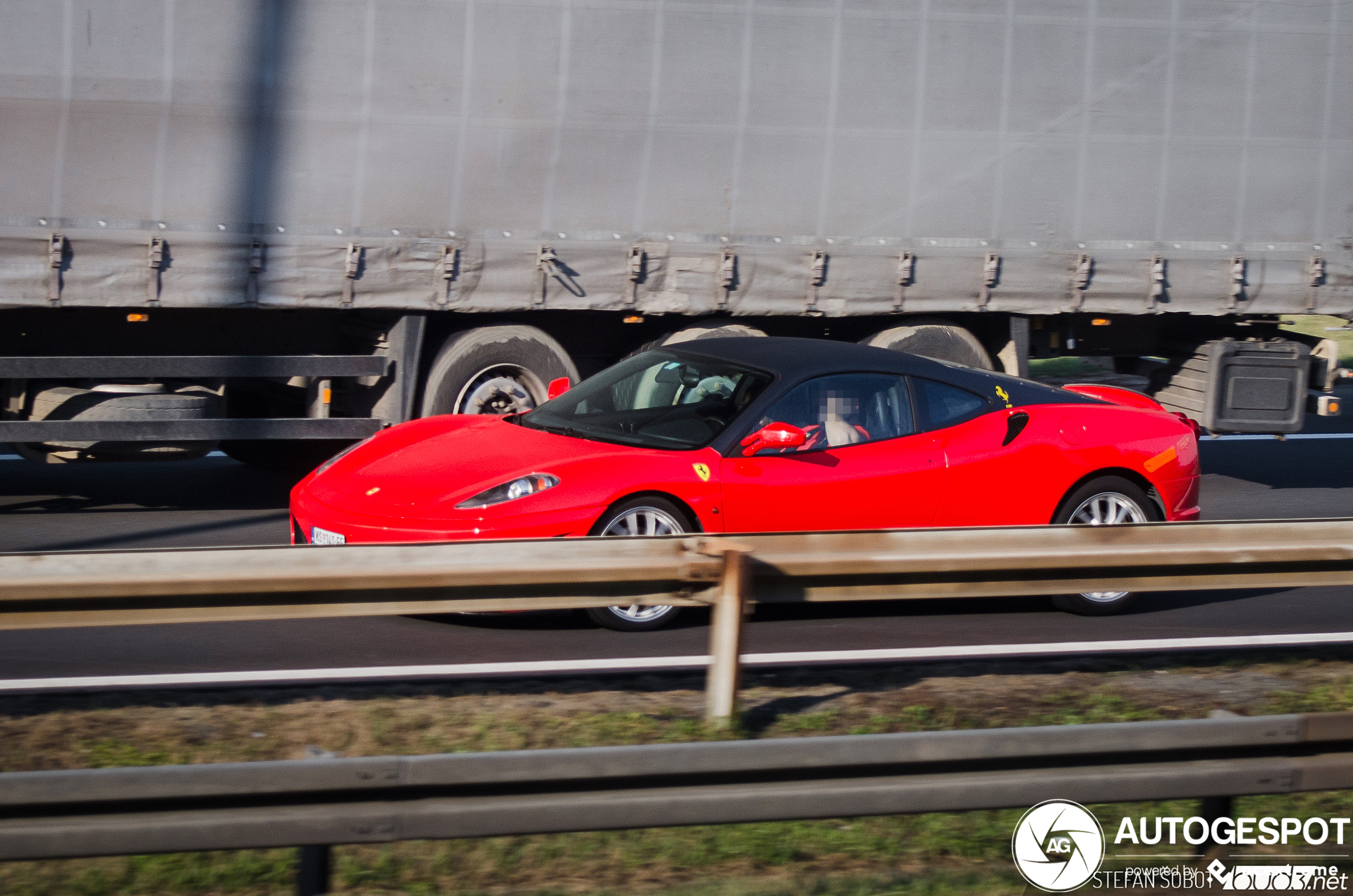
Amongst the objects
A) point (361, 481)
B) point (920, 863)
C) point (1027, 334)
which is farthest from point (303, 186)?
point (920, 863)

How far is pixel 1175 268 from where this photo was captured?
35.8 feet

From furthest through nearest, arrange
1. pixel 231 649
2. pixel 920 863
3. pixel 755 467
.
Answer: pixel 755 467 < pixel 231 649 < pixel 920 863

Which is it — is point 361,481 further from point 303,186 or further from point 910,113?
point 910,113

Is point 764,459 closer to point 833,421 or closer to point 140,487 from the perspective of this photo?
point 833,421

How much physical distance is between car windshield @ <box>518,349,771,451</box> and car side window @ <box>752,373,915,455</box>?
20cm

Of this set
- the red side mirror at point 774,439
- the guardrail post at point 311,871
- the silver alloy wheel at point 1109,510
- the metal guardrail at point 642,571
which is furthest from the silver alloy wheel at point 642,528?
the guardrail post at point 311,871

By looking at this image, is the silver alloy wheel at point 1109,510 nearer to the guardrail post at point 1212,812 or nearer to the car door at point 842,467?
the car door at point 842,467

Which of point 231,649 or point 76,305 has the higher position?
point 76,305

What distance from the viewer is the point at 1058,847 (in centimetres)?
357

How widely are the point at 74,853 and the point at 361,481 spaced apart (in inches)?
156

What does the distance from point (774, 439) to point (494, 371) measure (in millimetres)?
3974

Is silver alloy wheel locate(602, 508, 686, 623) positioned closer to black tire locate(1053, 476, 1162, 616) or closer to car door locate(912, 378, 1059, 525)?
car door locate(912, 378, 1059, 525)

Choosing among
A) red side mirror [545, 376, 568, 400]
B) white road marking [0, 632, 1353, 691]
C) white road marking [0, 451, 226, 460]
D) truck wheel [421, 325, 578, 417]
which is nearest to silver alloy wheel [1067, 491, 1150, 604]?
white road marking [0, 632, 1353, 691]

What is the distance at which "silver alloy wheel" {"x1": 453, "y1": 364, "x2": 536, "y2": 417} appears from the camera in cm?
1020
